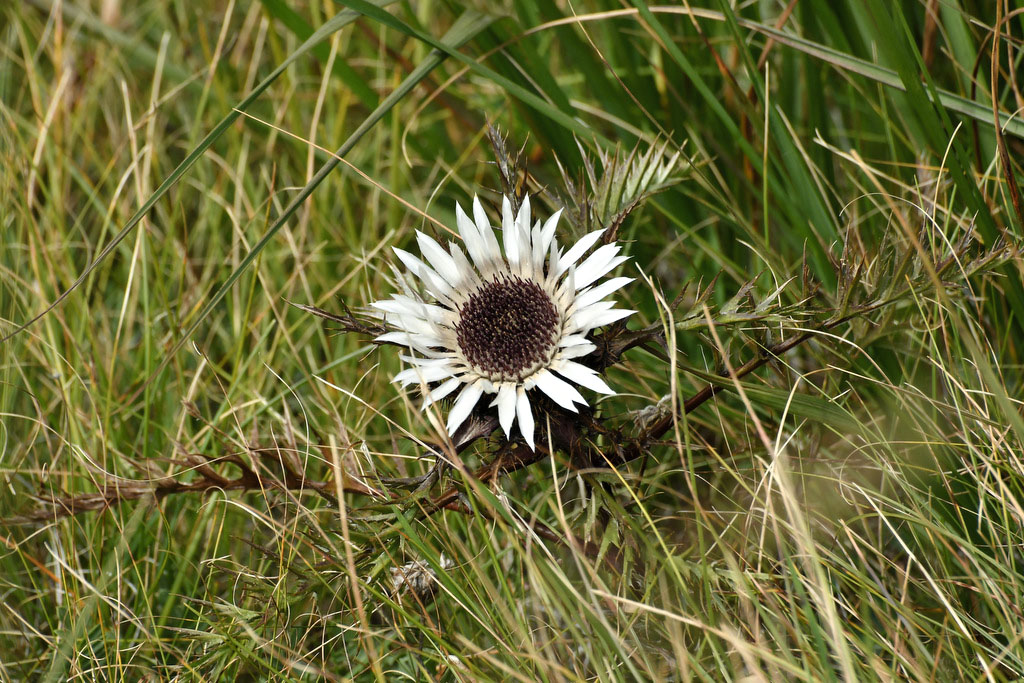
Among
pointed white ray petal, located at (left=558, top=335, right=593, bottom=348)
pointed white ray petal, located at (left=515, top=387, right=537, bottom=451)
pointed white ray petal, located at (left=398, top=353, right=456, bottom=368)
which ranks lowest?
pointed white ray petal, located at (left=515, top=387, right=537, bottom=451)

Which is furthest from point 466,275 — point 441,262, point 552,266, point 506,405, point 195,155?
point 195,155

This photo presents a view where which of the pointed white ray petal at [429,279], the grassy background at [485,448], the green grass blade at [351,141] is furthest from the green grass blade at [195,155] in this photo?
the pointed white ray petal at [429,279]

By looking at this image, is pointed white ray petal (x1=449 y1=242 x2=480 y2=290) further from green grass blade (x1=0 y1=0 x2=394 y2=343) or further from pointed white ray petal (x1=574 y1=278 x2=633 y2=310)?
green grass blade (x1=0 y1=0 x2=394 y2=343)

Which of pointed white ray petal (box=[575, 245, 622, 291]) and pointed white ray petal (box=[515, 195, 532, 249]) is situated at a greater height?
pointed white ray petal (box=[515, 195, 532, 249])

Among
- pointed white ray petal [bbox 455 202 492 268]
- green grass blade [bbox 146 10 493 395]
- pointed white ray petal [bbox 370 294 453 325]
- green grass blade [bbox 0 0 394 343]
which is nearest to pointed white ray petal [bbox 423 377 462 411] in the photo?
pointed white ray petal [bbox 370 294 453 325]

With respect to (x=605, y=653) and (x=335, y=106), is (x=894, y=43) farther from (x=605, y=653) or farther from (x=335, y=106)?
(x=335, y=106)

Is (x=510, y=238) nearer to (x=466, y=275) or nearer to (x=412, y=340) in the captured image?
(x=466, y=275)

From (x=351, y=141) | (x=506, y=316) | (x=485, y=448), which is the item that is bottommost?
(x=485, y=448)
